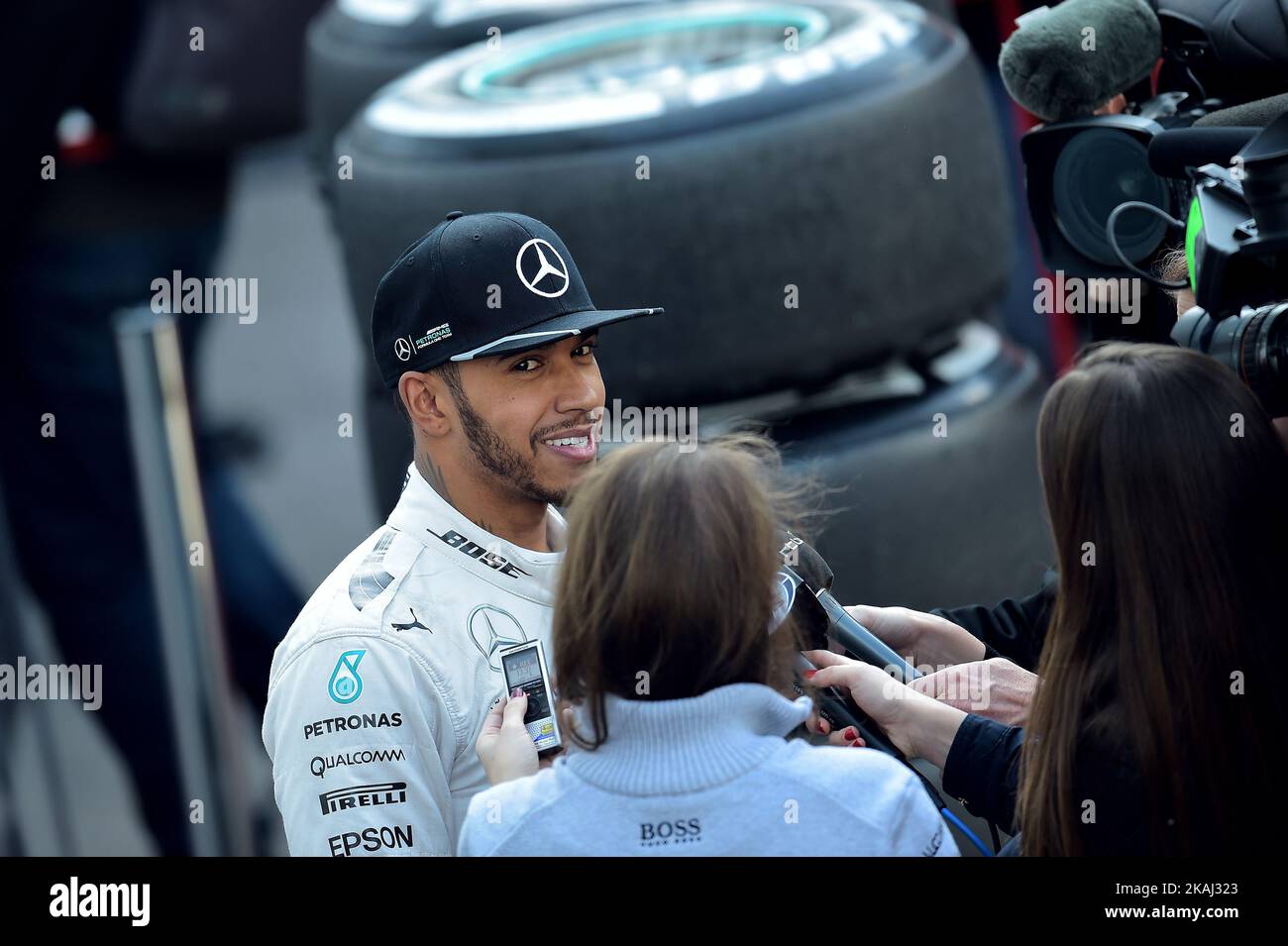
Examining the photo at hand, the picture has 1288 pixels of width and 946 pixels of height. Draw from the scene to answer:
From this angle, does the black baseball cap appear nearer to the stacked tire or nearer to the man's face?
the man's face

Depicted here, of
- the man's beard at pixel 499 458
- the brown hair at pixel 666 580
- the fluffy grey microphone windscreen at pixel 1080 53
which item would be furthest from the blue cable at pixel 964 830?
the fluffy grey microphone windscreen at pixel 1080 53

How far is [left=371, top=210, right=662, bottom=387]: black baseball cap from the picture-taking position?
162 cm

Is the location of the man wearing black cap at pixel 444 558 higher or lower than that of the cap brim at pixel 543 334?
lower

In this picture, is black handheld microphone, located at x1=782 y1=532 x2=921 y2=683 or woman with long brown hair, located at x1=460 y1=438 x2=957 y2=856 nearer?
woman with long brown hair, located at x1=460 y1=438 x2=957 y2=856

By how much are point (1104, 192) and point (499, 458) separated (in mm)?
769

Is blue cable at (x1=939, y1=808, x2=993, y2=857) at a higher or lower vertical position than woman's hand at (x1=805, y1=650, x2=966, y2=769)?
lower

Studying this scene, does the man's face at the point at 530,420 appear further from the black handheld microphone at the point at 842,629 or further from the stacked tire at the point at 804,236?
the stacked tire at the point at 804,236

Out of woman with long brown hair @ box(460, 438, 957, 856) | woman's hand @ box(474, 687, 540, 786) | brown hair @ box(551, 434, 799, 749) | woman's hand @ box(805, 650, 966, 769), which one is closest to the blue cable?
woman's hand @ box(805, 650, 966, 769)

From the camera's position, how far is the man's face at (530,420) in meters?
1.67

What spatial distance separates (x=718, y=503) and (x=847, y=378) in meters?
1.39

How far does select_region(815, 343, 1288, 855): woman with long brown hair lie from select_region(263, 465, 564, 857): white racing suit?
0.54 metres

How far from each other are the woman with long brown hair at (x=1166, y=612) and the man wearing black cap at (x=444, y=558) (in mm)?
516
